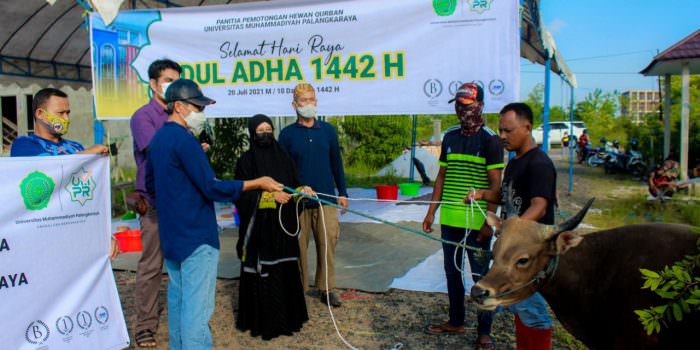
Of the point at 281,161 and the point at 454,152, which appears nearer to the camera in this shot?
the point at 454,152

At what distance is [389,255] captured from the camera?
6594 mm

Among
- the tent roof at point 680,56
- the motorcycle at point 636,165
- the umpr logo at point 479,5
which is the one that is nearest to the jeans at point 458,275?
the umpr logo at point 479,5

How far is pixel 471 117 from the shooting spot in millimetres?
3900

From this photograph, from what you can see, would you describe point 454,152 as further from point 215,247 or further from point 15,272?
point 15,272

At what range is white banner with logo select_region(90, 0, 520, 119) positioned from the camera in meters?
5.30

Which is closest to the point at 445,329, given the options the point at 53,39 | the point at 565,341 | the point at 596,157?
the point at 565,341

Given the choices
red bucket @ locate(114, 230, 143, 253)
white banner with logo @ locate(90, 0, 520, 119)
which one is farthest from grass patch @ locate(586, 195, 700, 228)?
red bucket @ locate(114, 230, 143, 253)

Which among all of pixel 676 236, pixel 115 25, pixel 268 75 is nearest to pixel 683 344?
pixel 676 236

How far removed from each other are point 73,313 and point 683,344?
3650mm

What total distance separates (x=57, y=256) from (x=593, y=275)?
3337 millimetres

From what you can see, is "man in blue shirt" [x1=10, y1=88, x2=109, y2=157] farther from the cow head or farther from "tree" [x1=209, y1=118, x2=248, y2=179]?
"tree" [x1=209, y1=118, x2=248, y2=179]

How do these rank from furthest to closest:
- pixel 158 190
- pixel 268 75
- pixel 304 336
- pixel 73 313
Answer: pixel 268 75
pixel 304 336
pixel 73 313
pixel 158 190

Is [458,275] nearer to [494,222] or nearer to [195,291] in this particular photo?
[494,222]

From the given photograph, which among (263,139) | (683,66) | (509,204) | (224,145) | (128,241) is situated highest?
(683,66)
